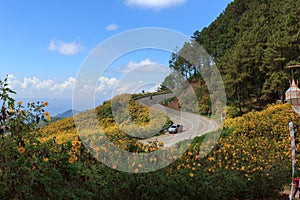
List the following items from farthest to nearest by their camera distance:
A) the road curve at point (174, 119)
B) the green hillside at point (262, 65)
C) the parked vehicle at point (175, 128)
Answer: the green hillside at point (262, 65) < the parked vehicle at point (175, 128) < the road curve at point (174, 119)

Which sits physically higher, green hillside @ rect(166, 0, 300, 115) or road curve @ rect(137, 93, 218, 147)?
green hillside @ rect(166, 0, 300, 115)

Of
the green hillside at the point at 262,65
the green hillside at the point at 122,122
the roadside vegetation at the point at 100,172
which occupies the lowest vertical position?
the roadside vegetation at the point at 100,172

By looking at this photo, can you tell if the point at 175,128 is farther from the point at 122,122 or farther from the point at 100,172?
the point at 100,172

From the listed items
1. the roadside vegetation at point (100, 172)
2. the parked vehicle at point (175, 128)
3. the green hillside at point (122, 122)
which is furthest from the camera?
the parked vehicle at point (175, 128)

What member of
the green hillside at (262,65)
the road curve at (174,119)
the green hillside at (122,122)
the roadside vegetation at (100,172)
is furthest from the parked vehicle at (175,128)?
the green hillside at (262,65)

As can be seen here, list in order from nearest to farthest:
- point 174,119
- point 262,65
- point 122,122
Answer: point 122,122 → point 174,119 → point 262,65

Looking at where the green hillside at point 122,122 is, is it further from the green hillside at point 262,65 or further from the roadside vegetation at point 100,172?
the green hillside at point 262,65

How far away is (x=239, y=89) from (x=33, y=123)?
19.7m

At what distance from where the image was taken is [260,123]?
871 cm

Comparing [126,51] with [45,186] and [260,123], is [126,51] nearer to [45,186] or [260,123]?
[45,186]

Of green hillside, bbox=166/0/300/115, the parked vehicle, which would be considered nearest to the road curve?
the parked vehicle

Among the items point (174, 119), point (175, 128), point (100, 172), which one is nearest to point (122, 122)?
point (100, 172)

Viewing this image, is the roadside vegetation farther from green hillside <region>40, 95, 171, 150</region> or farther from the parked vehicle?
the parked vehicle

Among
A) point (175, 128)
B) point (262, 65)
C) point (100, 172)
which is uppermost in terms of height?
point (262, 65)
